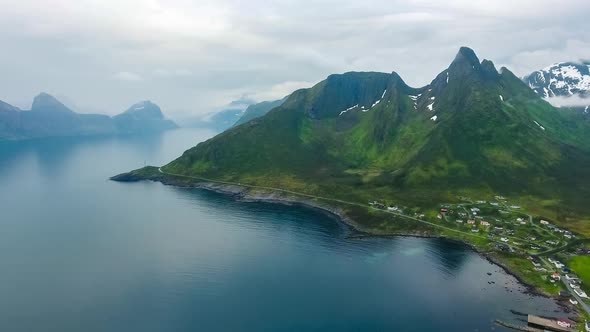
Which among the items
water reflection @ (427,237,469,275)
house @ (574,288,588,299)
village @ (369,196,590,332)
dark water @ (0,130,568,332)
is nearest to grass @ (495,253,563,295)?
village @ (369,196,590,332)

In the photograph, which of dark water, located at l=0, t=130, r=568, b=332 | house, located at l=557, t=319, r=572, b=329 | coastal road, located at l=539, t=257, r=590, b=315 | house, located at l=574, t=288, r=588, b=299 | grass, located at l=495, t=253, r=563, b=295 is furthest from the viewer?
grass, located at l=495, t=253, r=563, b=295

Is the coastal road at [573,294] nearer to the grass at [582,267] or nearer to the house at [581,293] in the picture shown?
the house at [581,293]

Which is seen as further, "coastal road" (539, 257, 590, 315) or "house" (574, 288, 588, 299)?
"house" (574, 288, 588, 299)

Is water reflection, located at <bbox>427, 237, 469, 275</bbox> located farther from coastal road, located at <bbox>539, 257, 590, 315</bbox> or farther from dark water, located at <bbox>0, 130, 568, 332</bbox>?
coastal road, located at <bbox>539, 257, 590, 315</bbox>

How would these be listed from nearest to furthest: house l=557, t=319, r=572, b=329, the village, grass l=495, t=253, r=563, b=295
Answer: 1. house l=557, t=319, r=572, b=329
2. the village
3. grass l=495, t=253, r=563, b=295

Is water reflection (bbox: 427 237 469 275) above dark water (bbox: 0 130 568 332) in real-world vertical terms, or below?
above

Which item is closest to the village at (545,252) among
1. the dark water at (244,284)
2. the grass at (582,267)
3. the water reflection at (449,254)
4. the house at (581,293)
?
the house at (581,293)

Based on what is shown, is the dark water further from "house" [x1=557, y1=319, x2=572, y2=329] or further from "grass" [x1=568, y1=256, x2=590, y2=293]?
"grass" [x1=568, y1=256, x2=590, y2=293]

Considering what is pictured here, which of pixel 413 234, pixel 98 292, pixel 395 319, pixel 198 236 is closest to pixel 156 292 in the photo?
pixel 98 292

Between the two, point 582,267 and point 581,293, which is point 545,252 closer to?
point 582,267

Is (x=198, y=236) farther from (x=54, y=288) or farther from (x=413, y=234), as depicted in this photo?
(x=413, y=234)

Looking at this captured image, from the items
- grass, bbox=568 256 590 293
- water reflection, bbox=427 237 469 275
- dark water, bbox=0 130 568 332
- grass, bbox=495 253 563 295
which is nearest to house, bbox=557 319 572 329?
dark water, bbox=0 130 568 332

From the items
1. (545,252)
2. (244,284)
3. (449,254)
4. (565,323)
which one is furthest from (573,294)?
(244,284)
